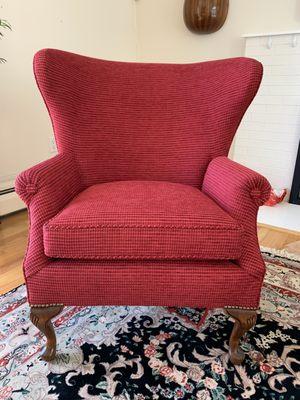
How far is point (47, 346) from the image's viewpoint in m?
0.93

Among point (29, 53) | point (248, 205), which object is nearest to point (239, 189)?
point (248, 205)

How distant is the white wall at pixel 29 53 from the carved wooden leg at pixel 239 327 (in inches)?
72.5

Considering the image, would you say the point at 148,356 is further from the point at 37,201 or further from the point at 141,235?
the point at 37,201

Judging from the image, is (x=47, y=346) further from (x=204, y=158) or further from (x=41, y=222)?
(x=204, y=158)

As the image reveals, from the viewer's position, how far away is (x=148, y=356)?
0.96 metres

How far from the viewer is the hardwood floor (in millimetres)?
1408

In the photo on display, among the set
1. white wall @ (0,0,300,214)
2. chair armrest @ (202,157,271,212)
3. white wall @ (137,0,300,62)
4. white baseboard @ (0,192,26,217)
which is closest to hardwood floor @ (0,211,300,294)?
white baseboard @ (0,192,26,217)

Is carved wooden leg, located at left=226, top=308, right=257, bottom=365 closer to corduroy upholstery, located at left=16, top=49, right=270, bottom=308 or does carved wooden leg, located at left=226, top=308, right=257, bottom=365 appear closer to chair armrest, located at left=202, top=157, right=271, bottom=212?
corduroy upholstery, located at left=16, top=49, right=270, bottom=308

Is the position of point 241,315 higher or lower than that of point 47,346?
higher

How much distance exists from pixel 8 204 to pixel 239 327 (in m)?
1.84

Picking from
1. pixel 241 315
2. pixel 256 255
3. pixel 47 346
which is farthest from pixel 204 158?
pixel 47 346

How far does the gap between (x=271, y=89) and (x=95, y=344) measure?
224cm

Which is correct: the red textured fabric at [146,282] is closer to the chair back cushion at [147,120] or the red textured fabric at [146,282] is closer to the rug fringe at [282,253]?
the chair back cushion at [147,120]

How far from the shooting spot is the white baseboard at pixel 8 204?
2.09 meters
